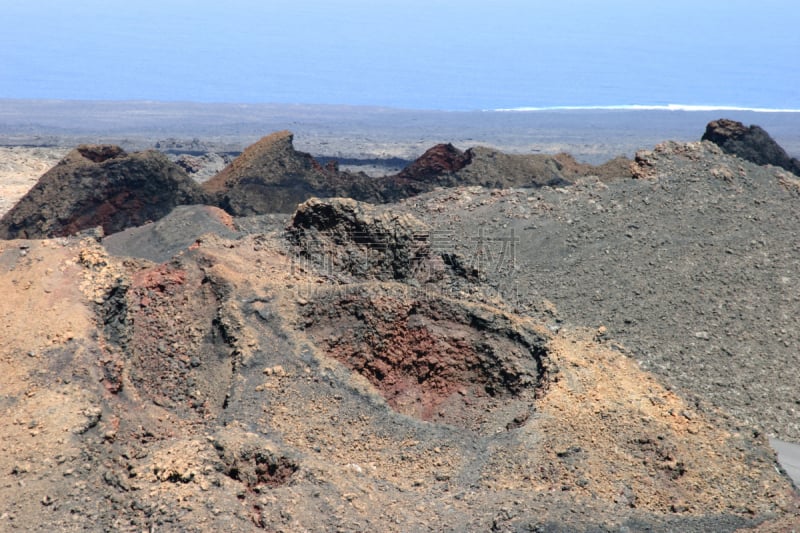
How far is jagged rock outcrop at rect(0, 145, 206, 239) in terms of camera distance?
1773cm

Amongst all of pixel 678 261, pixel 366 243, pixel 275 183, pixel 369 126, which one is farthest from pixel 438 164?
pixel 369 126

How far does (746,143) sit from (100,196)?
12192mm

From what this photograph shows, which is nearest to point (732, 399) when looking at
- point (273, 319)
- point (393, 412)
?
point (393, 412)

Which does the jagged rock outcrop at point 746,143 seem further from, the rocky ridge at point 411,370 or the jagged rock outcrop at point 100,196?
the jagged rock outcrop at point 100,196

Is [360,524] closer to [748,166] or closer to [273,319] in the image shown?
[273,319]

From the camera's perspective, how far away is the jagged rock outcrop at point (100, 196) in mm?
17734

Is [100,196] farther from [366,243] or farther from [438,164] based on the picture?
[366,243]

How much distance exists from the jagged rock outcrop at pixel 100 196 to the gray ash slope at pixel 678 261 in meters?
5.87

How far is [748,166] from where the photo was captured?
50.6 ft

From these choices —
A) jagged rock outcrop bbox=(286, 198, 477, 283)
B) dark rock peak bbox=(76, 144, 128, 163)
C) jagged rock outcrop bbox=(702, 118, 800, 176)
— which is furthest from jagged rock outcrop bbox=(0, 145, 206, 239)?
jagged rock outcrop bbox=(702, 118, 800, 176)

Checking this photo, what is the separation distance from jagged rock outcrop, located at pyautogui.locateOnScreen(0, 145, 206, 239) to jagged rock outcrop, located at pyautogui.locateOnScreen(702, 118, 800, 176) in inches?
398

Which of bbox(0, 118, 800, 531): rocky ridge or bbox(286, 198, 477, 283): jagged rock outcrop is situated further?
bbox(286, 198, 477, 283): jagged rock outcrop

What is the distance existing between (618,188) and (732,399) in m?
4.63

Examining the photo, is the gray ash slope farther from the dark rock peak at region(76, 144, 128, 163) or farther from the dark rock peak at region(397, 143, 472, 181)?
the dark rock peak at region(76, 144, 128, 163)
